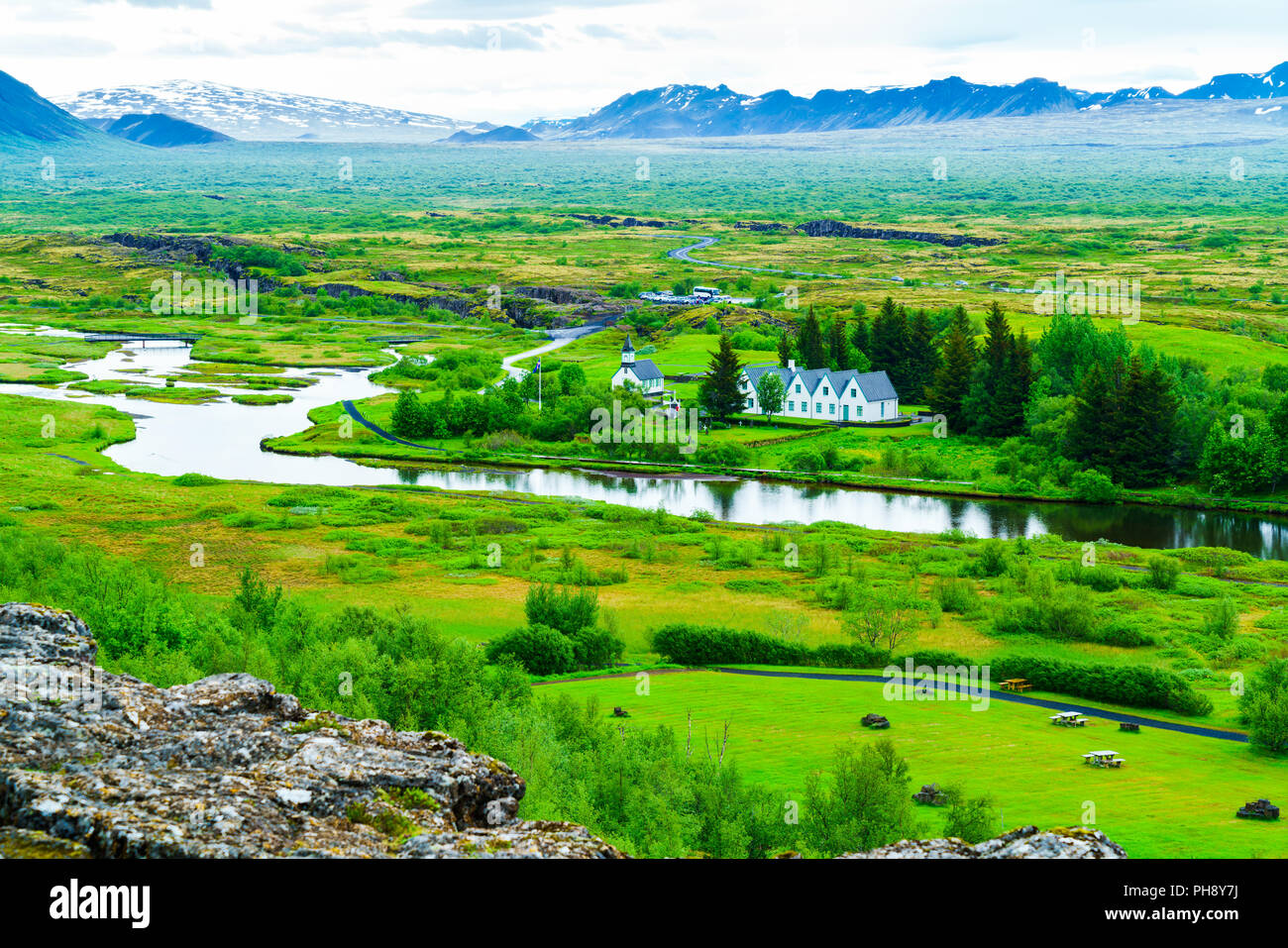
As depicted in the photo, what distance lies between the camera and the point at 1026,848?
1071 cm

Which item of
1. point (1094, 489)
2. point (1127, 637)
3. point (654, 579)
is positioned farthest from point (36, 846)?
point (1094, 489)

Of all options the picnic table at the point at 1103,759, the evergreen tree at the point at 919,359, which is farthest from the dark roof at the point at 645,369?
the picnic table at the point at 1103,759

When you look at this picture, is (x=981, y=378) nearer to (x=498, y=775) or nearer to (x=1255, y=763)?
(x=1255, y=763)

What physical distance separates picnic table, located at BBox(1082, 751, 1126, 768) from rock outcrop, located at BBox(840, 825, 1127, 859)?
23837 mm

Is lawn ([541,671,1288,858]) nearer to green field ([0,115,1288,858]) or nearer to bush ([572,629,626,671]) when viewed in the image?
green field ([0,115,1288,858])

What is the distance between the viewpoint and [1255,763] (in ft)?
113

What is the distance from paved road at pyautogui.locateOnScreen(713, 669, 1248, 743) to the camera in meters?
37.8

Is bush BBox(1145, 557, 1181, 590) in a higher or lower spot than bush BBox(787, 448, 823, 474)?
lower

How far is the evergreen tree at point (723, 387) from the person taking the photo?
99.5 metres

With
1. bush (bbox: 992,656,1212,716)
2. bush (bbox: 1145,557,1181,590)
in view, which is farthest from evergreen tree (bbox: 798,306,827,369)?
bush (bbox: 992,656,1212,716)

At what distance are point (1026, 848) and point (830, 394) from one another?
90.9 meters

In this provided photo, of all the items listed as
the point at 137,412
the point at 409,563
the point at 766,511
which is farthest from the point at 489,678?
the point at 137,412

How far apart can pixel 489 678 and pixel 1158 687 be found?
2280 centimetres

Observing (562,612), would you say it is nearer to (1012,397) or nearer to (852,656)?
(852,656)
